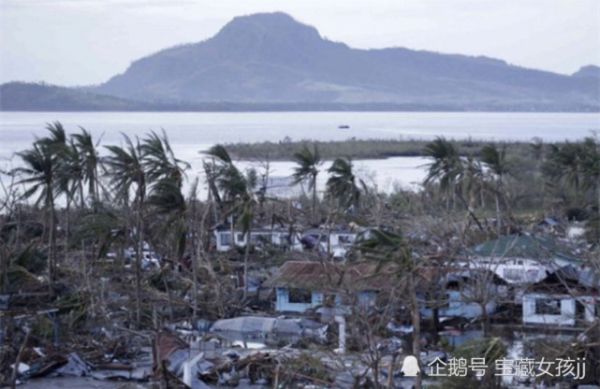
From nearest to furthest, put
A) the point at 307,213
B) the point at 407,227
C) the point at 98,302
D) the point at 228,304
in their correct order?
the point at 98,302, the point at 228,304, the point at 407,227, the point at 307,213

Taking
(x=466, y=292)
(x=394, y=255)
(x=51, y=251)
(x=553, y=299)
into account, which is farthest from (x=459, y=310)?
(x=51, y=251)

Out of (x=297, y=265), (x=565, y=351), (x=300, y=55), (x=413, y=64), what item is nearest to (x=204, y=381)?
(x=565, y=351)

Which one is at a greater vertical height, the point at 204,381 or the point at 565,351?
the point at 565,351

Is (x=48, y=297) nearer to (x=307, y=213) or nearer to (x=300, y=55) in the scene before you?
(x=307, y=213)

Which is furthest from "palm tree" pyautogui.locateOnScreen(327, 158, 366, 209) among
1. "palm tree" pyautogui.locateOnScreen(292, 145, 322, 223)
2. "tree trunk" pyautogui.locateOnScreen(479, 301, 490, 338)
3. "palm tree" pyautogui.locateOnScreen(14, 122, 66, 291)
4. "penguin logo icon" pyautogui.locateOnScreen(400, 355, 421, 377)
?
"penguin logo icon" pyautogui.locateOnScreen(400, 355, 421, 377)

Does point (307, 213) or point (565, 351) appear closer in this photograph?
point (565, 351)

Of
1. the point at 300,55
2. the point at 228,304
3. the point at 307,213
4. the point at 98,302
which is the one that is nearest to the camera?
the point at 98,302

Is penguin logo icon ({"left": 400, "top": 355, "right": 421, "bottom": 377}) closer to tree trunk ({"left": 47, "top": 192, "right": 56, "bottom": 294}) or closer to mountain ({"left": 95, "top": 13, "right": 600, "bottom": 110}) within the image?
tree trunk ({"left": 47, "top": 192, "right": 56, "bottom": 294})

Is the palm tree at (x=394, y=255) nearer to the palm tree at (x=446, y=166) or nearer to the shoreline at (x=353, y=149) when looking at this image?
the palm tree at (x=446, y=166)
